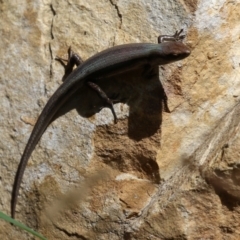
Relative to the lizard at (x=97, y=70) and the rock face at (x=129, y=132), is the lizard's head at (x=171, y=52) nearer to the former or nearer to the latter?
the lizard at (x=97, y=70)

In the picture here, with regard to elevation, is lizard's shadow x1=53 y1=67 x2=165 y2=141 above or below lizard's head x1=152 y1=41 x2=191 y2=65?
→ below

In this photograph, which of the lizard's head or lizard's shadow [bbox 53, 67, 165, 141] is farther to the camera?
lizard's shadow [bbox 53, 67, 165, 141]

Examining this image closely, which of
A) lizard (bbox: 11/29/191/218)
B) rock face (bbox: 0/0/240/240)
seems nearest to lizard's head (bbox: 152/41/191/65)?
lizard (bbox: 11/29/191/218)

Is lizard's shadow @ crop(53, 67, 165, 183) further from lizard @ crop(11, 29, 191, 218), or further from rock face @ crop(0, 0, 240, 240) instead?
lizard @ crop(11, 29, 191, 218)

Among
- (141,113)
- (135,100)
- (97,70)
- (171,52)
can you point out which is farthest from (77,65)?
(171,52)

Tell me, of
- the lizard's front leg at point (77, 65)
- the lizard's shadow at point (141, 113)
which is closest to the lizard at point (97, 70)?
the lizard's front leg at point (77, 65)

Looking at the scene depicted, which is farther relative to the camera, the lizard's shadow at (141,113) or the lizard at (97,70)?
the lizard at (97,70)
